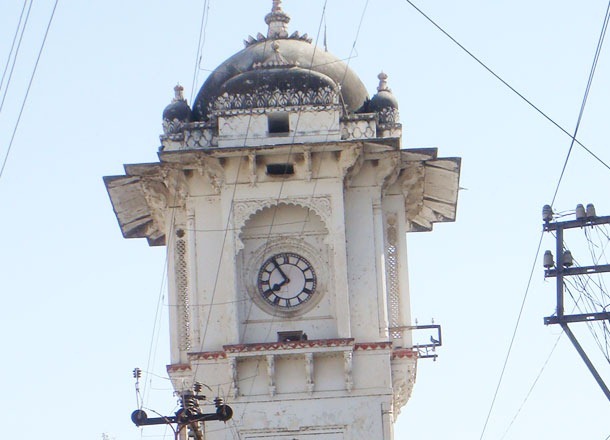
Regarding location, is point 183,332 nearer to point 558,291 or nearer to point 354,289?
point 354,289

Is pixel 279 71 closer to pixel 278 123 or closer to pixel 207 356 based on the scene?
pixel 278 123

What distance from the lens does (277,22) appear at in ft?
170

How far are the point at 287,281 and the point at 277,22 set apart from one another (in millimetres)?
6005

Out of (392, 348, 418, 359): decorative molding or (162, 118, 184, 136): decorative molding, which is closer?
(392, 348, 418, 359): decorative molding

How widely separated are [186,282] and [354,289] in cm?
342

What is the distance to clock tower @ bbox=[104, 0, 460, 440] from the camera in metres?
47.7

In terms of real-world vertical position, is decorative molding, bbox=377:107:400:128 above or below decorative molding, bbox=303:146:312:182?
→ above

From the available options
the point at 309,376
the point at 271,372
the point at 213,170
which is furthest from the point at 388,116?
the point at 271,372

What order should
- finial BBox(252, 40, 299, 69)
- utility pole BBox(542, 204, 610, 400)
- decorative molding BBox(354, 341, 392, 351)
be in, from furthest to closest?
1. finial BBox(252, 40, 299, 69)
2. decorative molding BBox(354, 341, 392, 351)
3. utility pole BBox(542, 204, 610, 400)

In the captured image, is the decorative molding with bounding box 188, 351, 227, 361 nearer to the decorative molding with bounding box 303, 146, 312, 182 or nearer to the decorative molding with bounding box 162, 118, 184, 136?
the decorative molding with bounding box 303, 146, 312, 182

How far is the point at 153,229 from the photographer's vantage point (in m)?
52.2

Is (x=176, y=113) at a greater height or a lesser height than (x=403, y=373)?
greater

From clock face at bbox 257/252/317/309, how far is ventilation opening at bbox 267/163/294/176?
5.22ft

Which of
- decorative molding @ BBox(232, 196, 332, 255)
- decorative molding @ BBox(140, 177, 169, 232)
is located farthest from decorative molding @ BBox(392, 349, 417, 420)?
decorative molding @ BBox(140, 177, 169, 232)
